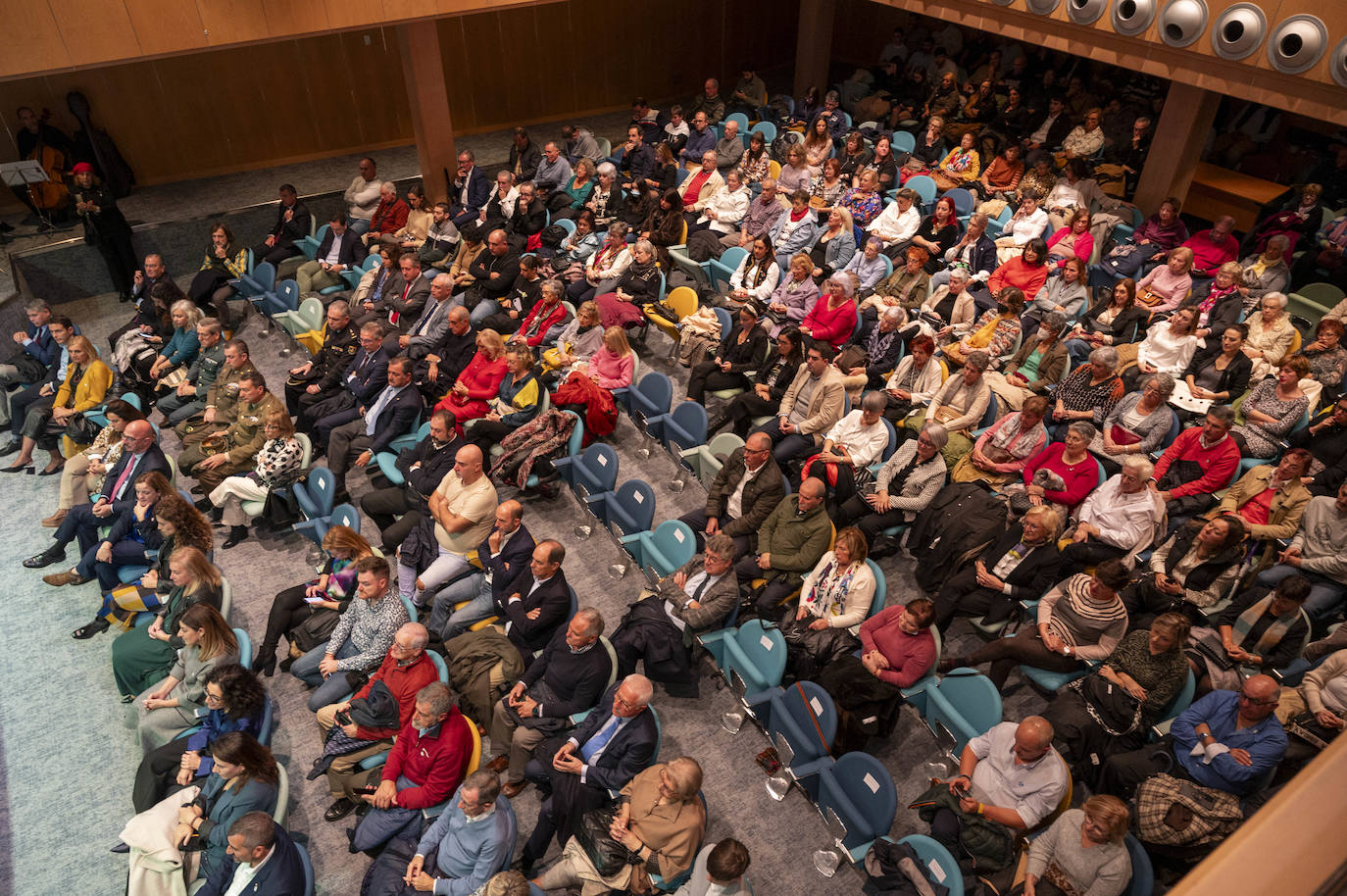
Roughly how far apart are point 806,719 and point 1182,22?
269 inches

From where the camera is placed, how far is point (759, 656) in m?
4.99

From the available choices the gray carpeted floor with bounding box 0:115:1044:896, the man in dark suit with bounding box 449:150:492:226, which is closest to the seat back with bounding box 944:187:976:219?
the gray carpeted floor with bounding box 0:115:1044:896

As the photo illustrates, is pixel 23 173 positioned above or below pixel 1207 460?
above

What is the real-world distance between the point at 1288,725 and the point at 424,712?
4379mm

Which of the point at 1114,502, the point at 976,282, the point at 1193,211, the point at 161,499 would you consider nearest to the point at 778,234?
the point at 976,282

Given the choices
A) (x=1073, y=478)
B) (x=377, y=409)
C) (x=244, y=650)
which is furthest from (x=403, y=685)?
(x=1073, y=478)

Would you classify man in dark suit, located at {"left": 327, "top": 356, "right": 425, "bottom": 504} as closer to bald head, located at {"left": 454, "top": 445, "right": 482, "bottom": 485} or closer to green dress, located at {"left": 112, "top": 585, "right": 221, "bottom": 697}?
bald head, located at {"left": 454, "top": 445, "right": 482, "bottom": 485}

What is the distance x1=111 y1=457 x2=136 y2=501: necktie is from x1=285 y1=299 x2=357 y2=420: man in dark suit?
1420 mm

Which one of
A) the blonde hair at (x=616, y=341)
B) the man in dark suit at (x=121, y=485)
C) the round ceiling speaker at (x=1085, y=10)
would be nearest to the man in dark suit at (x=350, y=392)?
the man in dark suit at (x=121, y=485)

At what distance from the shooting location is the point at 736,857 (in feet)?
12.0

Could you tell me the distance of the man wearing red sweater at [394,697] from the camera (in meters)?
4.62

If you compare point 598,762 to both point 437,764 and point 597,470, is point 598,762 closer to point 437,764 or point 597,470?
point 437,764

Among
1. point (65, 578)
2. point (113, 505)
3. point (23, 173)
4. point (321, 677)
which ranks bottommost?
point (65, 578)

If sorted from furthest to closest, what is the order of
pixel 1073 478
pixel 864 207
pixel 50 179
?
pixel 50 179
pixel 864 207
pixel 1073 478
